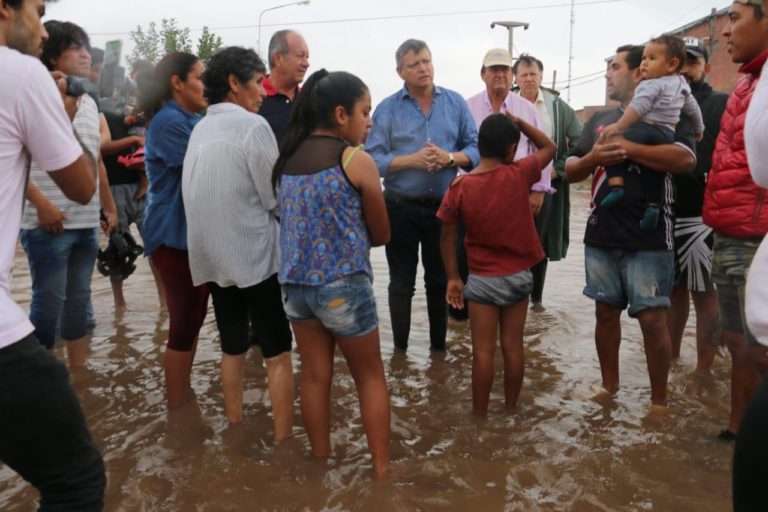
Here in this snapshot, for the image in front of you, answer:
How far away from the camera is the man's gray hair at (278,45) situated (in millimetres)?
4793

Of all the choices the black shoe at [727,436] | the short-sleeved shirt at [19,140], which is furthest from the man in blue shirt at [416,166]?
the short-sleeved shirt at [19,140]

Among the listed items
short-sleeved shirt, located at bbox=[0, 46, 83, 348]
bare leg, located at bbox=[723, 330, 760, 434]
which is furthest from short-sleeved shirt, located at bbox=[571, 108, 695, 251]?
short-sleeved shirt, located at bbox=[0, 46, 83, 348]

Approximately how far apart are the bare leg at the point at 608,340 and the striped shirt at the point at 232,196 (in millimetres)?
2004

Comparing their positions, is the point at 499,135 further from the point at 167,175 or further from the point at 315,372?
the point at 167,175

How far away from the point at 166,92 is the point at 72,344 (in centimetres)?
194

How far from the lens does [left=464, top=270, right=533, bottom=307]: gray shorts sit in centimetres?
386

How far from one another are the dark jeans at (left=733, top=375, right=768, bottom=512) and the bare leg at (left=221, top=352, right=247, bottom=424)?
2.71 metres

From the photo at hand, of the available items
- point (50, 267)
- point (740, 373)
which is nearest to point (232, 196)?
point (50, 267)

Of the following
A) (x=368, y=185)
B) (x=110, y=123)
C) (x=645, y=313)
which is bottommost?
(x=645, y=313)

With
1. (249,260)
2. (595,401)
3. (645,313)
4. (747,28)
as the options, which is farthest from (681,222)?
(249,260)

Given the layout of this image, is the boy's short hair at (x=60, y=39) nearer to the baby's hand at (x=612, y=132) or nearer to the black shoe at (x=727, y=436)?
the baby's hand at (x=612, y=132)

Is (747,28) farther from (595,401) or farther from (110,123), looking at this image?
(110,123)

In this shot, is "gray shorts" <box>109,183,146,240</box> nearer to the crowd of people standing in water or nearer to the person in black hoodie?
the crowd of people standing in water

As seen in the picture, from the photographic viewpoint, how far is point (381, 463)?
320 centimetres
